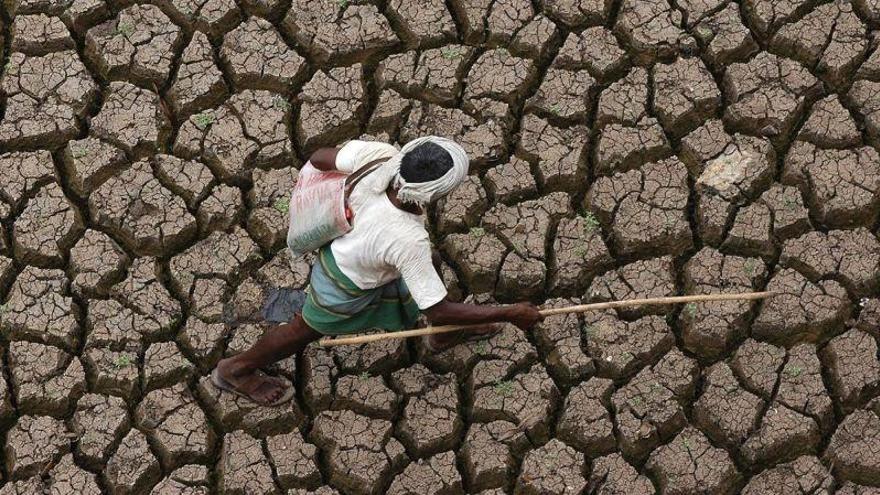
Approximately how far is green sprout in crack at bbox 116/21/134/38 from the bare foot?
1655mm

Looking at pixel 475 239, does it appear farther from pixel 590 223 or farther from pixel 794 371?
pixel 794 371

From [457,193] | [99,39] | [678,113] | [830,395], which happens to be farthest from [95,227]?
[830,395]

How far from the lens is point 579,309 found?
491 centimetres

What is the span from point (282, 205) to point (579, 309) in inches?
51.2

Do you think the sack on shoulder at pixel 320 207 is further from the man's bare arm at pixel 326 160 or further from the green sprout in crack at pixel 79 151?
the green sprout in crack at pixel 79 151

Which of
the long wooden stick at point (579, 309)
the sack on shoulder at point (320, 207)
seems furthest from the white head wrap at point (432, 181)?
the long wooden stick at point (579, 309)

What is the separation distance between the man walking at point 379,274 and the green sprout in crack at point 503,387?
21cm

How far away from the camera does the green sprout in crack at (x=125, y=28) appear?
5.86m

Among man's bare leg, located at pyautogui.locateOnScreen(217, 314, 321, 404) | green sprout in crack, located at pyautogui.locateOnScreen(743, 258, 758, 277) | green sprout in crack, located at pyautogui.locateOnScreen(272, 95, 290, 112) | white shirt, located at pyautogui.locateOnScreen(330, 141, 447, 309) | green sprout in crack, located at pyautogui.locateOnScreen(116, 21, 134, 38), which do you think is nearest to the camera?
white shirt, located at pyautogui.locateOnScreen(330, 141, 447, 309)

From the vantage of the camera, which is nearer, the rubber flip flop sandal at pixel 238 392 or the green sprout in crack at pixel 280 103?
the rubber flip flop sandal at pixel 238 392

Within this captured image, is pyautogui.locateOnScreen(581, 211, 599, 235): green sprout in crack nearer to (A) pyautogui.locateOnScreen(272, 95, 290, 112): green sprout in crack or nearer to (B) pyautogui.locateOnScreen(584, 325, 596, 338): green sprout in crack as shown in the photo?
(B) pyautogui.locateOnScreen(584, 325, 596, 338): green sprout in crack

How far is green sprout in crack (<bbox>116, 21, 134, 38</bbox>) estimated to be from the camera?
231 inches

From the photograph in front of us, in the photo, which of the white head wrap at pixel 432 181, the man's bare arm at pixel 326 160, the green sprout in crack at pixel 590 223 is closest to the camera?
the white head wrap at pixel 432 181

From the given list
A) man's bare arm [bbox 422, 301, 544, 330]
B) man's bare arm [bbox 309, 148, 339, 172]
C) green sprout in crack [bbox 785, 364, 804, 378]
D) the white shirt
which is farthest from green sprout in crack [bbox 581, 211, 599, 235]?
man's bare arm [bbox 309, 148, 339, 172]
